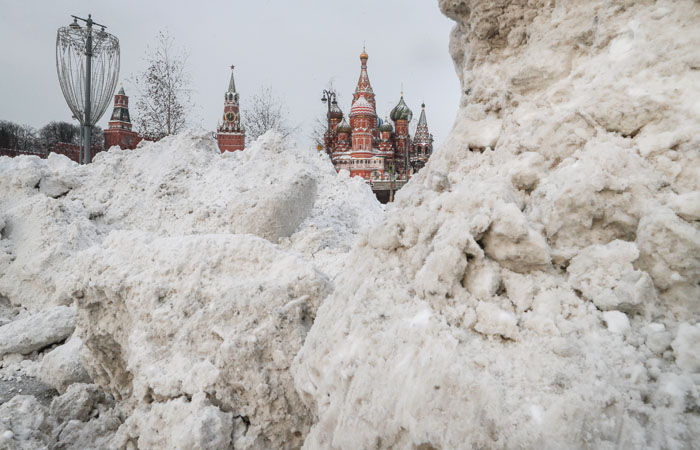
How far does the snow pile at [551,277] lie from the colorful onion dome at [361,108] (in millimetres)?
33046

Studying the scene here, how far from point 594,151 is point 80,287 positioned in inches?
120

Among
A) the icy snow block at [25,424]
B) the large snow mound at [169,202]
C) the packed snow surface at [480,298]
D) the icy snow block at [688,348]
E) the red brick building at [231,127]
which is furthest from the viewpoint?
the red brick building at [231,127]

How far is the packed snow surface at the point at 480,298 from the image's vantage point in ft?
3.90

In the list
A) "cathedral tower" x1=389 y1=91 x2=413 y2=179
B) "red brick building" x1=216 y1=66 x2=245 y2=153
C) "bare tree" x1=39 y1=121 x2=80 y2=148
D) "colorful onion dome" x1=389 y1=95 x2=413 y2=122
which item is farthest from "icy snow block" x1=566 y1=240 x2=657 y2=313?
"bare tree" x1=39 y1=121 x2=80 y2=148

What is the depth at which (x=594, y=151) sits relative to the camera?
63.4 inches

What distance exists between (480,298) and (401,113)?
41912 millimetres

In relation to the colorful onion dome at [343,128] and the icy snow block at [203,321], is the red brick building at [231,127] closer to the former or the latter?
the colorful onion dome at [343,128]

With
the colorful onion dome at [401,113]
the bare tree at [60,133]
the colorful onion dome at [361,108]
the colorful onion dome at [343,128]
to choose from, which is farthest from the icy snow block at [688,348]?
the bare tree at [60,133]

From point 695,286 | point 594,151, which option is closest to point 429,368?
point 695,286

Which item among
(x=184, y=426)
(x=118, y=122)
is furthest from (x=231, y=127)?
(x=184, y=426)

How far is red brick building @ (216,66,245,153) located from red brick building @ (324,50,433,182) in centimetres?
718

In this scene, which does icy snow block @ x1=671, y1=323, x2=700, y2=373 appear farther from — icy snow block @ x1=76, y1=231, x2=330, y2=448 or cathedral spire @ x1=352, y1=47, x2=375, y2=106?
cathedral spire @ x1=352, y1=47, x2=375, y2=106

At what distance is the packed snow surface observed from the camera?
119 centimetres

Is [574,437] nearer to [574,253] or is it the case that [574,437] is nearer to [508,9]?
[574,253]
